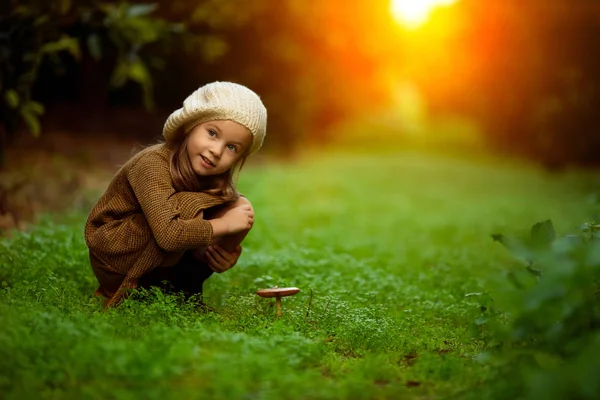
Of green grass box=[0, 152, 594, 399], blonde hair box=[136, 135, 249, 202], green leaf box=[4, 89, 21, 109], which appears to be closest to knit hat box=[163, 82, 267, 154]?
→ blonde hair box=[136, 135, 249, 202]

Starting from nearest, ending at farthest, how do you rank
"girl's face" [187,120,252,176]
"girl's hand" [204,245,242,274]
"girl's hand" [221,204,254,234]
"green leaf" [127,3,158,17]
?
1. "girl's face" [187,120,252,176]
2. "girl's hand" [221,204,254,234]
3. "girl's hand" [204,245,242,274]
4. "green leaf" [127,3,158,17]

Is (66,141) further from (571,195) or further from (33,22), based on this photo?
(571,195)

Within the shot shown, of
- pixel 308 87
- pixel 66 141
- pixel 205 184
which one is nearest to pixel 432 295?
pixel 205 184

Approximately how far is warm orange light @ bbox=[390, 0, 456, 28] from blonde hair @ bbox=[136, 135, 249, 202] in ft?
63.1

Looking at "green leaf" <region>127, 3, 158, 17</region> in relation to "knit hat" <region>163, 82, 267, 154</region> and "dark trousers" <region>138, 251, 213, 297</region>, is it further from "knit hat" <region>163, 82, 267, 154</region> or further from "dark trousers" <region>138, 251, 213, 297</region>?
"dark trousers" <region>138, 251, 213, 297</region>

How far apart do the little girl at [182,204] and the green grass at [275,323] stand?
22 cm

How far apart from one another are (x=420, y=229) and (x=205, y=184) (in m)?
5.32

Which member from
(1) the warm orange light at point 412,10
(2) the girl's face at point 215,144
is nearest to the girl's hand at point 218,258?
(2) the girl's face at point 215,144

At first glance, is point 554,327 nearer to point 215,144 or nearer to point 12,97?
point 215,144

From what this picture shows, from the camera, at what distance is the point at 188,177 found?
14.0ft

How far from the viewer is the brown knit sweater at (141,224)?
13.3 feet

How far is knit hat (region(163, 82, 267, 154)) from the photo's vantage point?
4.12 metres

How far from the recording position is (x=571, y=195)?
47.1ft

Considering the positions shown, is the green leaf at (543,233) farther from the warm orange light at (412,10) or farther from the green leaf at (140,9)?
the warm orange light at (412,10)
